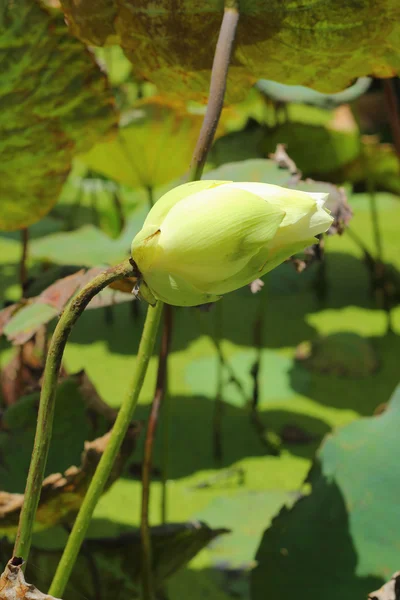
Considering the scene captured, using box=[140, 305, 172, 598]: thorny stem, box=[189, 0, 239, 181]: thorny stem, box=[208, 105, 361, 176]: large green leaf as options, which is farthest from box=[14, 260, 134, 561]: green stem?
box=[208, 105, 361, 176]: large green leaf

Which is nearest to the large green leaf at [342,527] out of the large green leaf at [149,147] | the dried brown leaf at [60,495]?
the dried brown leaf at [60,495]

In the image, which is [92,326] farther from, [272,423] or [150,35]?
[150,35]

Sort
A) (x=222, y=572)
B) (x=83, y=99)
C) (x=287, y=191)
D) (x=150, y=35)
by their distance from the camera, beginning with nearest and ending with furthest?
(x=287, y=191)
(x=150, y=35)
(x=83, y=99)
(x=222, y=572)

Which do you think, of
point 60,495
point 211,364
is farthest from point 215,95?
point 211,364

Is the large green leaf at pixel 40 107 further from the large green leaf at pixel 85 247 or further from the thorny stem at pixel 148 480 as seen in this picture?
the large green leaf at pixel 85 247

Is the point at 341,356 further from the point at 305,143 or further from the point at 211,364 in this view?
the point at 305,143

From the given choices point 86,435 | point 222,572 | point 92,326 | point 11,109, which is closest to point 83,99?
point 11,109
